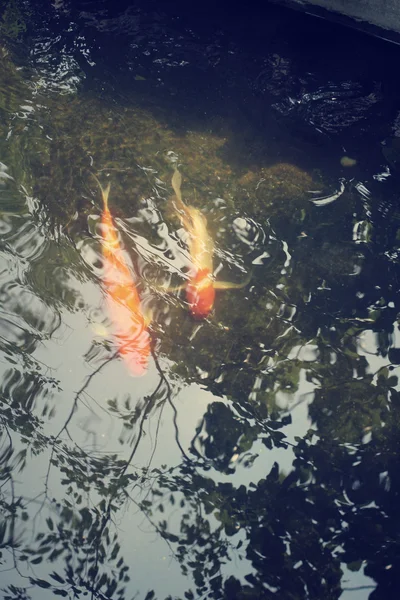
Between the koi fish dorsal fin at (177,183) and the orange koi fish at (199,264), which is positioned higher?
the koi fish dorsal fin at (177,183)

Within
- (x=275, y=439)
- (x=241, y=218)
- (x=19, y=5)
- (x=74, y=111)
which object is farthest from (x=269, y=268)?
(x=19, y=5)

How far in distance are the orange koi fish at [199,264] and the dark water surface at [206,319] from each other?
64 mm

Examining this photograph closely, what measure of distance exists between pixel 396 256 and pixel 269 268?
92cm

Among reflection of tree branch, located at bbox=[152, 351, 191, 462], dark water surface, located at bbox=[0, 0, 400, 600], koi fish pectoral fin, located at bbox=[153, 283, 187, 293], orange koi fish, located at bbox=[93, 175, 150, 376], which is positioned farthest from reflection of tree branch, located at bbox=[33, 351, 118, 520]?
koi fish pectoral fin, located at bbox=[153, 283, 187, 293]

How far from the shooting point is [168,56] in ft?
16.2

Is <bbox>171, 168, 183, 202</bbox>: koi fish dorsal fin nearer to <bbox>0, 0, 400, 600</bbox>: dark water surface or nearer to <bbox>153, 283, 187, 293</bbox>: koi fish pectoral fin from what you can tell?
<bbox>0, 0, 400, 600</bbox>: dark water surface

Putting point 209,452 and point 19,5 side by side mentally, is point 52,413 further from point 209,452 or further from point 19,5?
point 19,5

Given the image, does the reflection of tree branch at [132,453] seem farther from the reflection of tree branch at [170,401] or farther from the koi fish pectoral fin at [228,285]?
the koi fish pectoral fin at [228,285]

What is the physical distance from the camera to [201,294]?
Answer: 367cm

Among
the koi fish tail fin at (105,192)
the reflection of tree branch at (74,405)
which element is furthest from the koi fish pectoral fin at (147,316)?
the koi fish tail fin at (105,192)

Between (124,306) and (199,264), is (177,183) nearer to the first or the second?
(199,264)

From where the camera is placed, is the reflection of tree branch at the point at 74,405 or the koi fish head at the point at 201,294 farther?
the koi fish head at the point at 201,294

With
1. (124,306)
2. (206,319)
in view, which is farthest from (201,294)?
(124,306)

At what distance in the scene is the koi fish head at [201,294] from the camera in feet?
11.8
